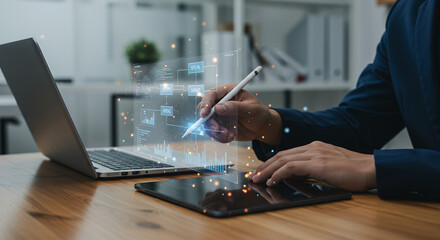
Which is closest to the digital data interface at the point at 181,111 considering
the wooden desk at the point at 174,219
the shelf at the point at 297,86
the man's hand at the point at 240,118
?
the man's hand at the point at 240,118

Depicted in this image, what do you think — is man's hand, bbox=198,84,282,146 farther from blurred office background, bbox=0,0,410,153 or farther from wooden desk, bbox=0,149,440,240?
blurred office background, bbox=0,0,410,153

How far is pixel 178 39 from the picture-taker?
2631mm

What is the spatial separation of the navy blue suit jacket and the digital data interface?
0.21 meters

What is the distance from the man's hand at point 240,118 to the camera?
645 mm

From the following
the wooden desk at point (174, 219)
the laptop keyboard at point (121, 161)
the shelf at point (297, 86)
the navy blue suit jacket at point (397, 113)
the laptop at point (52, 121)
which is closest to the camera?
the wooden desk at point (174, 219)

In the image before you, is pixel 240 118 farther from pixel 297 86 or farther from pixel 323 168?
pixel 297 86

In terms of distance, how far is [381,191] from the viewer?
625mm

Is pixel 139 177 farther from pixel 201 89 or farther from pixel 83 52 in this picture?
pixel 83 52

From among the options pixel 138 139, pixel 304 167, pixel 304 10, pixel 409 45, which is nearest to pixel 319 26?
pixel 304 10

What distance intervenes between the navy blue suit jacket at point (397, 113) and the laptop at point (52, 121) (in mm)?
270

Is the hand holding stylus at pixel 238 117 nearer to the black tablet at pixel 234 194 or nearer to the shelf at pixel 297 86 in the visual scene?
the black tablet at pixel 234 194

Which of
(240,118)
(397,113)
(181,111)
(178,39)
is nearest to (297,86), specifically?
(178,39)

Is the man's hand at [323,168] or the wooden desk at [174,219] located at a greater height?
the man's hand at [323,168]

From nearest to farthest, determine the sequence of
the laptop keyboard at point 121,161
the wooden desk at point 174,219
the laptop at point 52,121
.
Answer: the wooden desk at point 174,219
the laptop at point 52,121
the laptop keyboard at point 121,161
